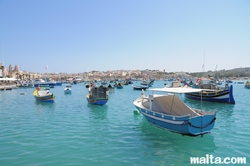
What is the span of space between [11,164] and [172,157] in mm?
7383

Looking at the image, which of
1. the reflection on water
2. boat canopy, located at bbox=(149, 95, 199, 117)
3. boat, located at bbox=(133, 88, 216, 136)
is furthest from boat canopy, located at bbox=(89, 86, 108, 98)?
the reflection on water

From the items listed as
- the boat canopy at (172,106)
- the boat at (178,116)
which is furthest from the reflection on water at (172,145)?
the boat canopy at (172,106)

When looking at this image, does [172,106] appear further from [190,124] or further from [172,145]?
[172,145]

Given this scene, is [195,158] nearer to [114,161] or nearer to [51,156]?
[114,161]

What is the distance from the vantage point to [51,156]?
9.52m

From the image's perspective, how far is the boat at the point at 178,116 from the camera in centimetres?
1132

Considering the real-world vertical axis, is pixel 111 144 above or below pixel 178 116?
below

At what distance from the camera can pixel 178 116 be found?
11.6m

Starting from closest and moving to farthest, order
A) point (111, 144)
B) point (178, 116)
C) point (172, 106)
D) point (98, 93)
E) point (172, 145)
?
1. point (172, 145)
2. point (111, 144)
3. point (178, 116)
4. point (172, 106)
5. point (98, 93)

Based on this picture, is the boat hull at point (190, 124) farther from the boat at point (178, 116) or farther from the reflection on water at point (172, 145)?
the reflection on water at point (172, 145)

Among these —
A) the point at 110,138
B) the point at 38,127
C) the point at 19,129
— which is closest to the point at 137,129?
the point at 110,138

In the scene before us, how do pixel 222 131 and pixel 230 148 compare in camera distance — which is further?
pixel 222 131

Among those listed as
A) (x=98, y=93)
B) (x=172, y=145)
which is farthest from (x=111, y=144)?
(x=98, y=93)

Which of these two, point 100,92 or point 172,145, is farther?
point 100,92
